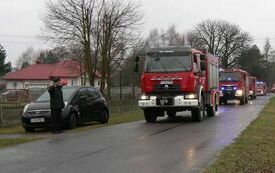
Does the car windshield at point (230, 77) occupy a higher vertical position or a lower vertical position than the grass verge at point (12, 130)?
higher

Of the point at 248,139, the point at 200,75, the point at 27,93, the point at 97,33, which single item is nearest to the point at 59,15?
the point at 97,33

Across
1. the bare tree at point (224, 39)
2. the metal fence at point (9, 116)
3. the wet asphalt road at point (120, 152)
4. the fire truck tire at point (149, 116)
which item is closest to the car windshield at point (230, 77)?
the fire truck tire at point (149, 116)

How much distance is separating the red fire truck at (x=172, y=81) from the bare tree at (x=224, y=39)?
88236 millimetres

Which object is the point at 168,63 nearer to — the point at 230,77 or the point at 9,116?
the point at 9,116

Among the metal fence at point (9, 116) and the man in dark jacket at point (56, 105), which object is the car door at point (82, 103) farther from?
the metal fence at point (9, 116)

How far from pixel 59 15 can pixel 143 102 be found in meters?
30.3

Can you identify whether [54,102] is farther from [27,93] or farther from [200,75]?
[27,93]

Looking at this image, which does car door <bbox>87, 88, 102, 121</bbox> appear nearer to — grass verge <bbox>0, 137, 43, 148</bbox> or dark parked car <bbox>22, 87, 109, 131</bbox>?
dark parked car <bbox>22, 87, 109, 131</bbox>

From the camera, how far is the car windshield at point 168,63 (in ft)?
75.0

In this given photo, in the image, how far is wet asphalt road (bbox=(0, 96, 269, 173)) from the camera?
10.6 m

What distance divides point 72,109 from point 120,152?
807cm

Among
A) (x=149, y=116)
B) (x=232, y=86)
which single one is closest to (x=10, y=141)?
(x=149, y=116)

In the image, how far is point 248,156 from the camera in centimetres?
1184

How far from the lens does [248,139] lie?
15.1 metres
